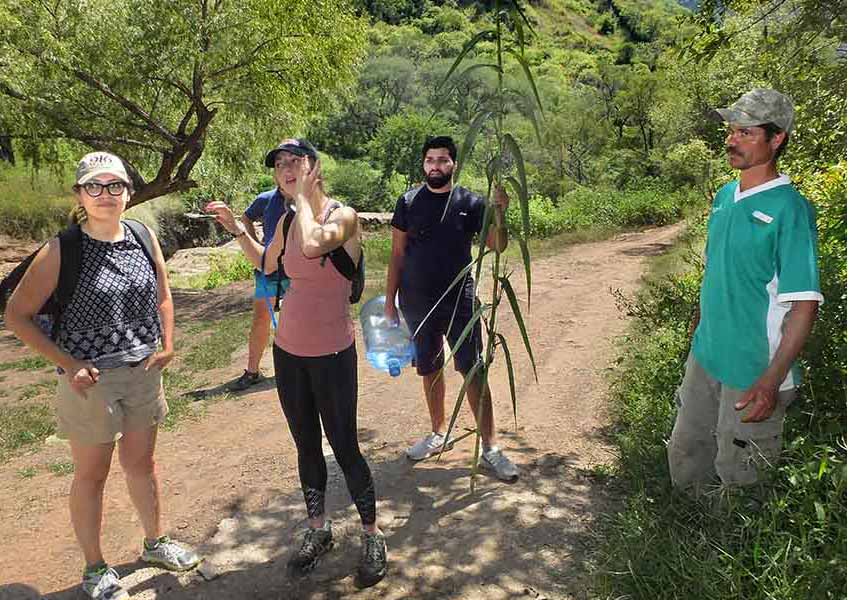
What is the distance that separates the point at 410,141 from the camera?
30375 mm

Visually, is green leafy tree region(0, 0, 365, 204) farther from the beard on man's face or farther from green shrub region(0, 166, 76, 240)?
the beard on man's face

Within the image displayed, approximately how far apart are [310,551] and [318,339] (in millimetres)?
931

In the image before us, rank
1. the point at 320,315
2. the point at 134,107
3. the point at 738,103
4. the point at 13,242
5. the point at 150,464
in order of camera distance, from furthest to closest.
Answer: the point at 13,242, the point at 134,107, the point at 150,464, the point at 320,315, the point at 738,103

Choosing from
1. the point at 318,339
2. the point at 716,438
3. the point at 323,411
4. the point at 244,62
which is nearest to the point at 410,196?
the point at 318,339

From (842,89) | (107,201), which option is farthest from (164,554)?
(842,89)

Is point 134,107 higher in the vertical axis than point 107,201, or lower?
higher

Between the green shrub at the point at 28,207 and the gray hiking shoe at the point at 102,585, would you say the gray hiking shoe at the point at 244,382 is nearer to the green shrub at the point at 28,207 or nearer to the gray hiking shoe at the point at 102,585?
the gray hiking shoe at the point at 102,585

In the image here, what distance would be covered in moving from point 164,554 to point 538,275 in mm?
9319

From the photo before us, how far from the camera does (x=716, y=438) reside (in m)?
2.78

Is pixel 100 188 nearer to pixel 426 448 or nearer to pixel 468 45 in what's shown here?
pixel 468 45

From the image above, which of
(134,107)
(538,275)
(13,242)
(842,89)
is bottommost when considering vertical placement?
(538,275)

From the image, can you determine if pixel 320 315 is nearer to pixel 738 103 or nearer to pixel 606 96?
pixel 738 103

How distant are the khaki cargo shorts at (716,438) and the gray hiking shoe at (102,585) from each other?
2.33 m

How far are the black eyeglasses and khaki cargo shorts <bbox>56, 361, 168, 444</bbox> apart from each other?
663 millimetres
